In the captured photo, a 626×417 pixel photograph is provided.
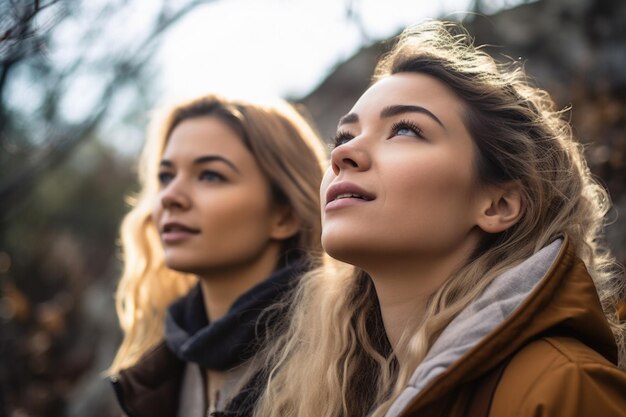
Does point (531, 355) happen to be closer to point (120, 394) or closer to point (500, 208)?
point (500, 208)

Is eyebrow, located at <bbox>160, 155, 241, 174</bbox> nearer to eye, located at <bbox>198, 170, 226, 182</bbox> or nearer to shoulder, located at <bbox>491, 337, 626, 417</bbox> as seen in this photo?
eye, located at <bbox>198, 170, 226, 182</bbox>

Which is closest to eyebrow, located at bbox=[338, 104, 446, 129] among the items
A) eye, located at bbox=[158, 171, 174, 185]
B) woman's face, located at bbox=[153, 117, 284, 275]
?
woman's face, located at bbox=[153, 117, 284, 275]

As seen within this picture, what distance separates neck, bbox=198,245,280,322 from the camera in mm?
3295

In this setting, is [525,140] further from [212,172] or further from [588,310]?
[212,172]

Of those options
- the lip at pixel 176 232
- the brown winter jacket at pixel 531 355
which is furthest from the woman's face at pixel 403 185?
the lip at pixel 176 232

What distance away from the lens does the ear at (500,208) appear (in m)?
2.22

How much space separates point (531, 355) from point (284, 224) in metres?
1.79

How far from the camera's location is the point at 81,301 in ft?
28.9

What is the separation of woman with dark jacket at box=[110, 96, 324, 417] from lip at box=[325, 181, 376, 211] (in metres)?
0.82

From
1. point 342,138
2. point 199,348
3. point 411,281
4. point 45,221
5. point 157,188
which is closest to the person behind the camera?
point 411,281

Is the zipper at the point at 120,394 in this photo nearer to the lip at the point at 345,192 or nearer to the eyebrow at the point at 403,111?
the lip at the point at 345,192

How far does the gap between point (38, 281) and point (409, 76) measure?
7.31 m

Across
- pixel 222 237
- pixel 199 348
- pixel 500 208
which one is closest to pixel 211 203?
pixel 222 237

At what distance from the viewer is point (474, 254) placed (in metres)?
2.25
